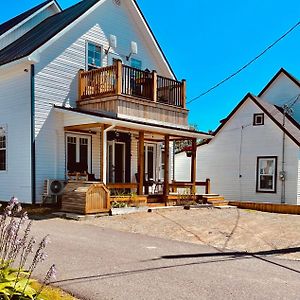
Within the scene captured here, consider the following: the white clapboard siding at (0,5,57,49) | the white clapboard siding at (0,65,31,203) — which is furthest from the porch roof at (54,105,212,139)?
the white clapboard siding at (0,5,57,49)

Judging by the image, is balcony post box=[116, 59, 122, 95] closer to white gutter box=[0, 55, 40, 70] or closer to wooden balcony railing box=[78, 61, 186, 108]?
wooden balcony railing box=[78, 61, 186, 108]

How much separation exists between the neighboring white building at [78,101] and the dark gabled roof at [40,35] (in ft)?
0.30

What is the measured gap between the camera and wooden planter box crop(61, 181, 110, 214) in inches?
506

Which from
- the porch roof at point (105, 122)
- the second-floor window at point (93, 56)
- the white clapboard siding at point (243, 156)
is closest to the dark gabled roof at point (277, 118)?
the white clapboard siding at point (243, 156)

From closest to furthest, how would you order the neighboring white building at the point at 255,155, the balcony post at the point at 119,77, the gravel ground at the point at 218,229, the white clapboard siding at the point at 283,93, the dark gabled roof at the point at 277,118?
the gravel ground at the point at 218,229 → the balcony post at the point at 119,77 → the neighboring white building at the point at 255,155 → the dark gabled roof at the point at 277,118 → the white clapboard siding at the point at 283,93

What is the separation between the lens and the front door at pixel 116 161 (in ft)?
59.8

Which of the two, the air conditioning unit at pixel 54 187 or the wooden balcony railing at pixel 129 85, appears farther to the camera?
the wooden balcony railing at pixel 129 85

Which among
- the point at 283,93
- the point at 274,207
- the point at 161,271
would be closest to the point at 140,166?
the point at 274,207

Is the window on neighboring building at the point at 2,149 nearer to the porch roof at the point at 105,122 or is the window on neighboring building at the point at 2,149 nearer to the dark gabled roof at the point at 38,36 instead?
the porch roof at the point at 105,122

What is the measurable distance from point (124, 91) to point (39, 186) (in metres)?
5.10

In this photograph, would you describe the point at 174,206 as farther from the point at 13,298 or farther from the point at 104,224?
the point at 13,298

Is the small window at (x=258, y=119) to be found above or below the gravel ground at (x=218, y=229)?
above

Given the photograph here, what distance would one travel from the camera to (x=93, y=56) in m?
Answer: 17.7

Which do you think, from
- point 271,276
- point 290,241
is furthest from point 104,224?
point 271,276
